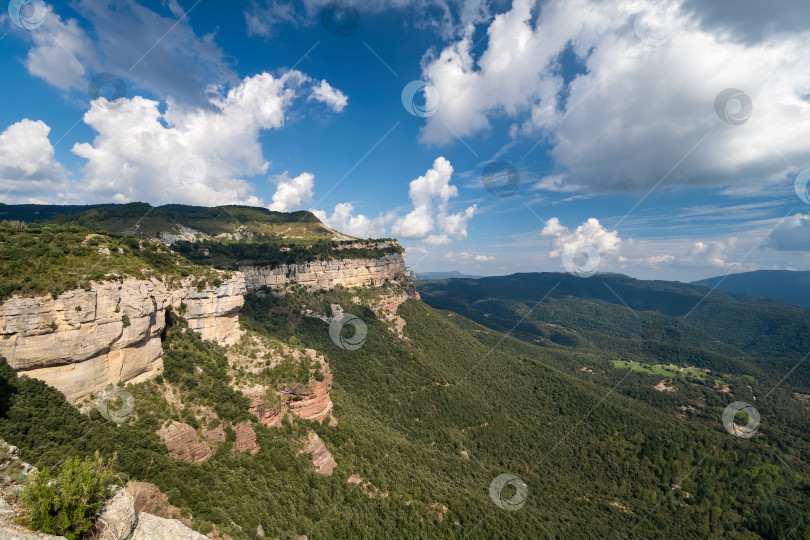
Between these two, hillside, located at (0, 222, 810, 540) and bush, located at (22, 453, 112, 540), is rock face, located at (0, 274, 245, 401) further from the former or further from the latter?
bush, located at (22, 453, 112, 540)

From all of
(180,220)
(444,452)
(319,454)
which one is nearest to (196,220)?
(180,220)

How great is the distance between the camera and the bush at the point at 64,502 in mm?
11766

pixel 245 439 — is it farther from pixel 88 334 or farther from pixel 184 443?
pixel 88 334

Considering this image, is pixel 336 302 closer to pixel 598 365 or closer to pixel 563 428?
pixel 563 428

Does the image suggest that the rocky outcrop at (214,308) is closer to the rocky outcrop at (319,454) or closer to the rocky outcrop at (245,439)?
the rocky outcrop at (245,439)

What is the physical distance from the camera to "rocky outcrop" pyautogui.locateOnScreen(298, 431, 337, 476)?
34.2 metres

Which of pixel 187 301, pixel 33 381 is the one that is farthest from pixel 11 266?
pixel 187 301

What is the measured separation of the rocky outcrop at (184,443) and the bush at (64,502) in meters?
10.7

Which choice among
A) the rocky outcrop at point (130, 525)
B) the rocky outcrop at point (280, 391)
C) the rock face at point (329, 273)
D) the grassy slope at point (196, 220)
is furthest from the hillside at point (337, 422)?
the grassy slope at point (196, 220)

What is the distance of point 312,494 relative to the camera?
30.9 metres

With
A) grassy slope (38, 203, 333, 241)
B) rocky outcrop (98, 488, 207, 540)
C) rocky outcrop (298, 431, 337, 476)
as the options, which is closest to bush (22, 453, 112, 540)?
rocky outcrop (98, 488, 207, 540)

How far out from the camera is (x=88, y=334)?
69.6 feet

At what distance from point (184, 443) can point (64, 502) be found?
14057 millimetres

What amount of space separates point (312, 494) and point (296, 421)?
7529mm
